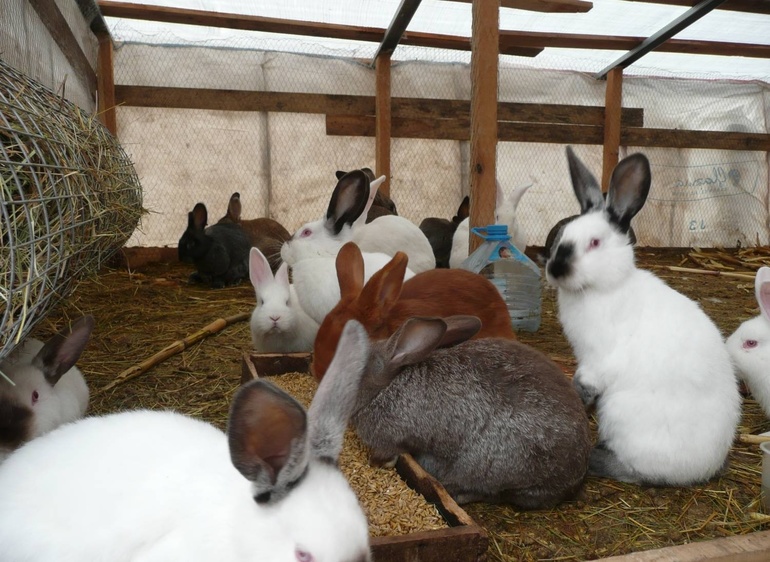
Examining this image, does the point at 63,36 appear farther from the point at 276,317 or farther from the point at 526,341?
the point at 526,341

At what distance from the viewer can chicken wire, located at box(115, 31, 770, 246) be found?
768 cm

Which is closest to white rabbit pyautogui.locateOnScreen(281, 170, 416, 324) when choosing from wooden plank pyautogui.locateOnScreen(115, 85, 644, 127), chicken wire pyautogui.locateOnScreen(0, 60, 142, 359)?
chicken wire pyautogui.locateOnScreen(0, 60, 142, 359)

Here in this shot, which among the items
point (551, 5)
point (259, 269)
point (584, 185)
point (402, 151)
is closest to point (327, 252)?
point (259, 269)

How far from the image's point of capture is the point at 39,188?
176 centimetres

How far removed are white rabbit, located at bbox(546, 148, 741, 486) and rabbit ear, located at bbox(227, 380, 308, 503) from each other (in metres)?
1.56

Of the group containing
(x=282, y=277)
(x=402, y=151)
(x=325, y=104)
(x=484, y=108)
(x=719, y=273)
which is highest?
(x=325, y=104)

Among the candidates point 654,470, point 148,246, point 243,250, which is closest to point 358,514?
point 654,470

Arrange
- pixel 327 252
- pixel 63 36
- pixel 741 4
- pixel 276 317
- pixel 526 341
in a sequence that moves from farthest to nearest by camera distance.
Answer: pixel 741 4, pixel 63 36, pixel 526 341, pixel 327 252, pixel 276 317

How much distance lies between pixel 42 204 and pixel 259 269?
201 cm

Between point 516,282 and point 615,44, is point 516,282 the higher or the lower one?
the lower one

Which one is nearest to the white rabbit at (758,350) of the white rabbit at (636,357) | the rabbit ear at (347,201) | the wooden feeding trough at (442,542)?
the white rabbit at (636,357)

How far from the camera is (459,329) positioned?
2.32 meters

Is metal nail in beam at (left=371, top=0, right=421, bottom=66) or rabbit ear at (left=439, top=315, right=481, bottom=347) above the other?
metal nail in beam at (left=371, top=0, right=421, bottom=66)

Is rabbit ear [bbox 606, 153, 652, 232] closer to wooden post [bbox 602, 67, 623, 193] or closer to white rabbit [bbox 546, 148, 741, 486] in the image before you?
white rabbit [bbox 546, 148, 741, 486]
